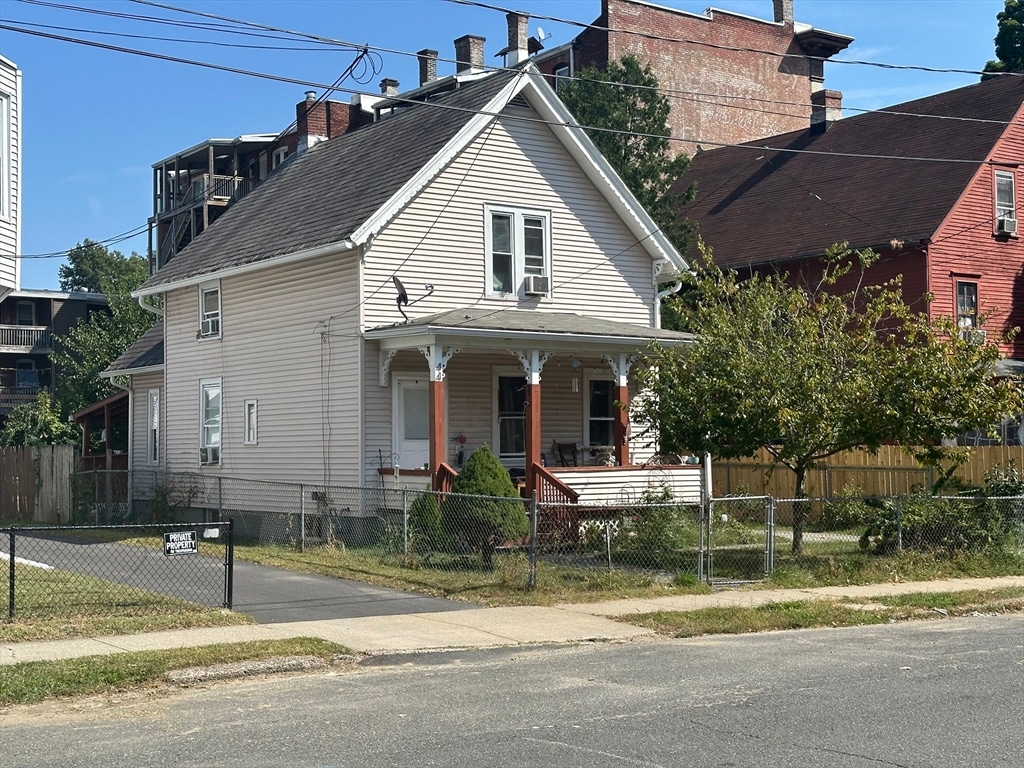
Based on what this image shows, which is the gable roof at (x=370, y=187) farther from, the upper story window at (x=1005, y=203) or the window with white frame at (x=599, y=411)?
the upper story window at (x=1005, y=203)

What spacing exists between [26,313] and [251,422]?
4428 cm

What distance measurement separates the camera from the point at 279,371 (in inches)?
969

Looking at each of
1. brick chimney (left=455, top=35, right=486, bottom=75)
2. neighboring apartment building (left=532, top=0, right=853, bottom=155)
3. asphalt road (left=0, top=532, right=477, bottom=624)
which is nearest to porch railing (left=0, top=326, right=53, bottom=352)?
brick chimney (left=455, top=35, right=486, bottom=75)

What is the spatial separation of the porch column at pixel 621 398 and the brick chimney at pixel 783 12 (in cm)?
3108

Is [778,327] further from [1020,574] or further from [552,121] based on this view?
[552,121]

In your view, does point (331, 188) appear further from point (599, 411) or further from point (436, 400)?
point (599, 411)

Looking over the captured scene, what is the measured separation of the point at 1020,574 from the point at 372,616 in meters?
10.1

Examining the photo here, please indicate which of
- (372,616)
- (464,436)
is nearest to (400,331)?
(464,436)

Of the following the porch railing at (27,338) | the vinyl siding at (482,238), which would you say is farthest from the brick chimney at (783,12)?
the porch railing at (27,338)

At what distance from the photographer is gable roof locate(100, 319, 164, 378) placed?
29828 mm

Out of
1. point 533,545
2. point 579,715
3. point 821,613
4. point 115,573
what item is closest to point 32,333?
point 115,573

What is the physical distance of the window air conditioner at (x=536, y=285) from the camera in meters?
24.2

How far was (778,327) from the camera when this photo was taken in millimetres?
19969

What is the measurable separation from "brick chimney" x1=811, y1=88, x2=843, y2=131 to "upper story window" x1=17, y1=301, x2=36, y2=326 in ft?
139
